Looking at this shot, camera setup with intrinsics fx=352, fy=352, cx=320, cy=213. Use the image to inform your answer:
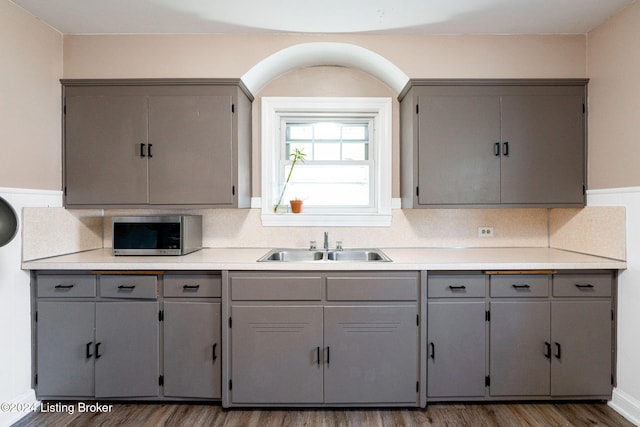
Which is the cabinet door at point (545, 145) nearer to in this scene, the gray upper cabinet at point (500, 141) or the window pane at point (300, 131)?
the gray upper cabinet at point (500, 141)

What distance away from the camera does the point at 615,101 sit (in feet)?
7.60

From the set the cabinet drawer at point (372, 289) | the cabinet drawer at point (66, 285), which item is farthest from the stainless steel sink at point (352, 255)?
A: the cabinet drawer at point (66, 285)

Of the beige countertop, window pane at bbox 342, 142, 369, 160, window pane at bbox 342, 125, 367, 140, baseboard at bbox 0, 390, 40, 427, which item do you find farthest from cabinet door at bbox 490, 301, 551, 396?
baseboard at bbox 0, 390, 40, 427

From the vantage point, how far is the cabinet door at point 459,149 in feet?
8.27

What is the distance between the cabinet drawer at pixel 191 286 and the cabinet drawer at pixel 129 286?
3.4 inches

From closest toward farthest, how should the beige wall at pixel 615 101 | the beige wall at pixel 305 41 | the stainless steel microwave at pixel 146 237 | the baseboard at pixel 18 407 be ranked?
the baseboard at pixel 18 407, the beige wall at pixel 615 101, the stainless steel microwave at pixel 146 237, the beige wall at pixel 305 41

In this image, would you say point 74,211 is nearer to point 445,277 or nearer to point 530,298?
point 445,277

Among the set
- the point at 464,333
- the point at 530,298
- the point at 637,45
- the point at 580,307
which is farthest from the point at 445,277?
the point at 637,45

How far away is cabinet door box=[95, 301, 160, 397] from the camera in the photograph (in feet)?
7.32

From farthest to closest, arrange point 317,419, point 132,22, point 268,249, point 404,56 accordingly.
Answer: point 268,249
point 404,56
point 132,22
point 317,419

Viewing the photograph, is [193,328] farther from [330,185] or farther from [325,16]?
[325,16]

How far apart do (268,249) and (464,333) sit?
1545mm

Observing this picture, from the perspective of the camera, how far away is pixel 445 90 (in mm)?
2527

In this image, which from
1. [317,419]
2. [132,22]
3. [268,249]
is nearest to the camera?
[317,419]
